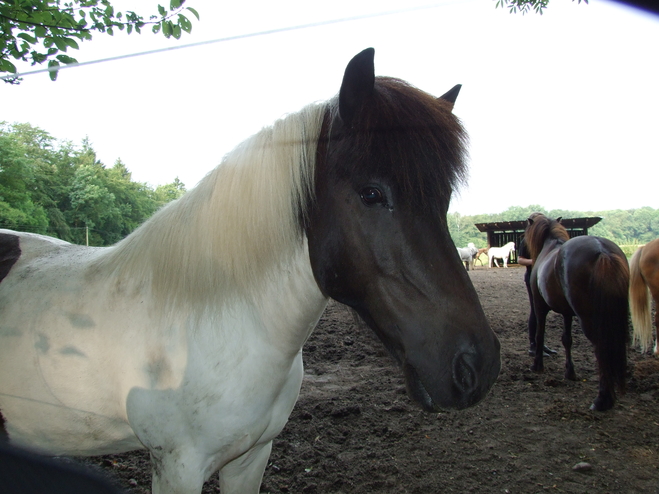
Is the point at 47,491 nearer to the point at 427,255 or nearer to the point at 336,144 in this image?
the point at 427,255

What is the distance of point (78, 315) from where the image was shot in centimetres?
147

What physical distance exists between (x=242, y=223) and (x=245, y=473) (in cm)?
121

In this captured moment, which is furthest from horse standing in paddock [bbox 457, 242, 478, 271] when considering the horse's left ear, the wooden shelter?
the horse's left ear

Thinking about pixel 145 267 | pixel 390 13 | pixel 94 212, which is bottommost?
pixel 145 267

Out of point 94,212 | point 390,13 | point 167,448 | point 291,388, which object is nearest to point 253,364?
point 291,388

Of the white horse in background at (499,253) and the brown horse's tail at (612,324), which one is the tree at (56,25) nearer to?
the brown horse's tail at (612,324)

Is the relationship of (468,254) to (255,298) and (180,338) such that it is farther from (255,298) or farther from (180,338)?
(180,338)

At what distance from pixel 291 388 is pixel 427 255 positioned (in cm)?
88

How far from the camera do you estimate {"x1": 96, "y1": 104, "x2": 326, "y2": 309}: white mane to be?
4.40ft

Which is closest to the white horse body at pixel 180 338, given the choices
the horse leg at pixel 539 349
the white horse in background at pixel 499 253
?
the horse leg at pixel 539 349

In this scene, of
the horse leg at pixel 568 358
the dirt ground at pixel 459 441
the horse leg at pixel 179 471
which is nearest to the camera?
the horse leg at pixel 179 471

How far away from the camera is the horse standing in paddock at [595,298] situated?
3955 millimetres

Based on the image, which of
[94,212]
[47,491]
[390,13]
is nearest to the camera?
[47,491]

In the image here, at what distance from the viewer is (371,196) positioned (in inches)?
48.0
